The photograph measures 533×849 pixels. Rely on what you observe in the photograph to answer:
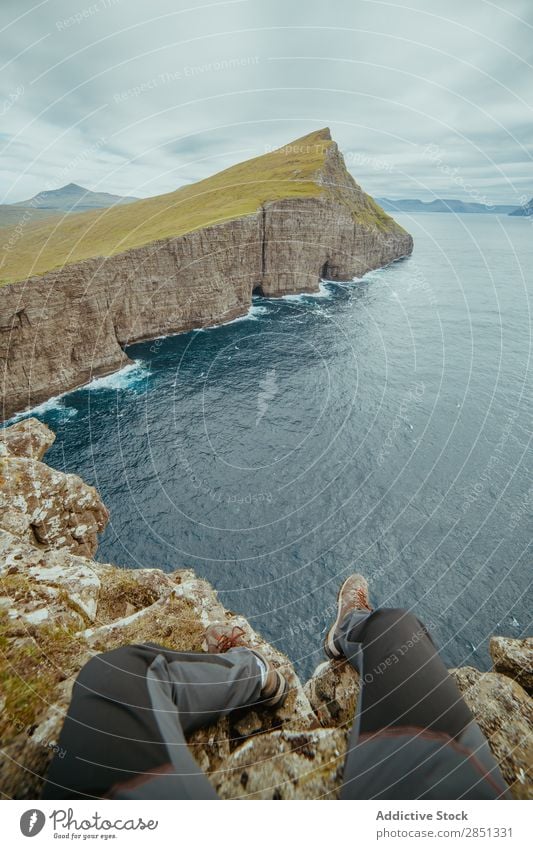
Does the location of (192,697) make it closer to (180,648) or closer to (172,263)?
(180,648)

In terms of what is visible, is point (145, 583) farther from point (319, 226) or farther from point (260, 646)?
point (319, 226)

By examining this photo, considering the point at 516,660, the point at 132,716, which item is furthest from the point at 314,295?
the point at 132,716

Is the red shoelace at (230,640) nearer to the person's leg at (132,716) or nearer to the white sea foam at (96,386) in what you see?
the person's leg at (132,716)

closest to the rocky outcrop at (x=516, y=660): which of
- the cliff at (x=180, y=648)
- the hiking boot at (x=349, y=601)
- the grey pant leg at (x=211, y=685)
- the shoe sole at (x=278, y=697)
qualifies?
the cliff at (x=180, y=648)

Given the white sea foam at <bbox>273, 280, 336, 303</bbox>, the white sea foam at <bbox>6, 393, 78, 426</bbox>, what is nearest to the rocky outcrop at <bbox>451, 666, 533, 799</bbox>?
the white sea foam at <bbox>6, 393, 78, 426</bbox>

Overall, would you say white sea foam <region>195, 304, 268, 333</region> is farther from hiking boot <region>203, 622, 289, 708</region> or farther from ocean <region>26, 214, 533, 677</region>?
hiking boot <region>203, 622, 289, 708</region>
